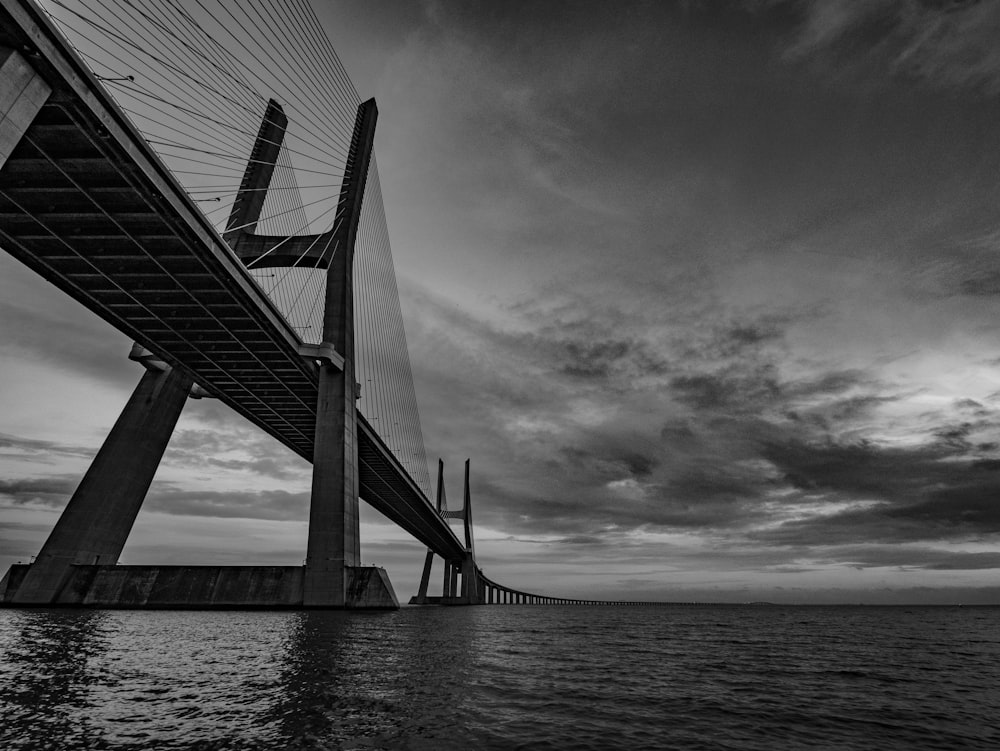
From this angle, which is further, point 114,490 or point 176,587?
point 114,490

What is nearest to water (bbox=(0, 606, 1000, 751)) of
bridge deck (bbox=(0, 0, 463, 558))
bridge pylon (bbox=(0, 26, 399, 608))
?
bridge pylon (bbox=(0, 26, 399, 608))

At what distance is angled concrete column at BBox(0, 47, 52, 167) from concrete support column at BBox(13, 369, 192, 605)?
81.3ft

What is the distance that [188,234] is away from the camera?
2288 centimetres

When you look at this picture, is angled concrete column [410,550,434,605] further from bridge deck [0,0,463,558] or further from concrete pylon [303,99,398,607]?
concrete pylon [303,99,398,607]

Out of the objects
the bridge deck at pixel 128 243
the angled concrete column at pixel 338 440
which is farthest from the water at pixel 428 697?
the bridge deck at pixel 128 243

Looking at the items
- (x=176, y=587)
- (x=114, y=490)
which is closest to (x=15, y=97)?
(x=176, y=587)

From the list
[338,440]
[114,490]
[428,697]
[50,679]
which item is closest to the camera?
[50,679]

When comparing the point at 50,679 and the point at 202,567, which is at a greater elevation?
the point at 202,567

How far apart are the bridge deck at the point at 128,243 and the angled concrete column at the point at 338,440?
2.56 metres

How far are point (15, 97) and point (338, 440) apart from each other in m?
23.0

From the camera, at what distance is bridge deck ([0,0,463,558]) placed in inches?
627

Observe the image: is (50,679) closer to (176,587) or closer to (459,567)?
(176,587)

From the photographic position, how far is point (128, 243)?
23.9 m

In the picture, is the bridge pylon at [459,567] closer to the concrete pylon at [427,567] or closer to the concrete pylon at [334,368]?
the concrete pylon at [427,567]
